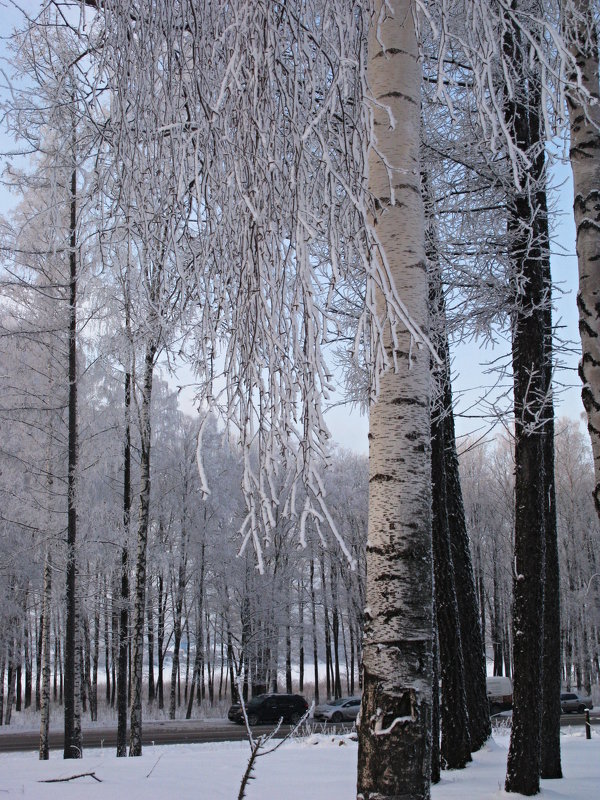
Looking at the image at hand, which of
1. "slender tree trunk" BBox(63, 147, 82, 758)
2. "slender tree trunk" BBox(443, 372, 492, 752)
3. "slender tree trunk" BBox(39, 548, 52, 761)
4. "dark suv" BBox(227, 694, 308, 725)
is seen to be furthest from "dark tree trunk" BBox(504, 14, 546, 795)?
"dark suv" BBox(227, 694, 308, 725)

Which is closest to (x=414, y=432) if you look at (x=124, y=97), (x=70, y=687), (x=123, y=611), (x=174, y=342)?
(x=174, y=342)

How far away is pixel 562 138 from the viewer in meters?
3.74

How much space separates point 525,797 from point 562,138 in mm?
5058

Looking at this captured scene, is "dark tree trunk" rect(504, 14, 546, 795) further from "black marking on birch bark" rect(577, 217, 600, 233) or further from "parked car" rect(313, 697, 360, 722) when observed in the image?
"parked car" rect(313, 697, 360, 722)

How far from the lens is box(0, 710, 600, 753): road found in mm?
17266

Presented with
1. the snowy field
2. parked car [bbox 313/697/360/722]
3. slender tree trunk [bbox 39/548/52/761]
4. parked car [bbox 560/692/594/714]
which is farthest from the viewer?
parked car [bbox 560/692/594/714]

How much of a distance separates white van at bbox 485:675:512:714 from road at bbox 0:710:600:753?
7.18ft

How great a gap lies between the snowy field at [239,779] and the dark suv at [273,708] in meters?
14.1

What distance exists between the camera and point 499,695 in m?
25.8

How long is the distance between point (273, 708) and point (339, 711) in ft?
7.39

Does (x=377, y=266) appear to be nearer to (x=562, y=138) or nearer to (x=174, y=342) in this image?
(x=174, y=342)

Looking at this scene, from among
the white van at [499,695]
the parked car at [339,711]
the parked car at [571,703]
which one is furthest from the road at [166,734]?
the white van at [499,695]

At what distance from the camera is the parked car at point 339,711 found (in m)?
23.1

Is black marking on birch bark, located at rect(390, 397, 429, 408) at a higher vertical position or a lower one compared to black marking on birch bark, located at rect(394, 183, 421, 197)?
lower
